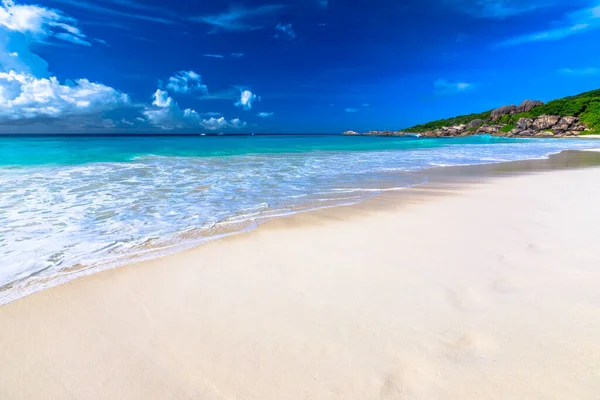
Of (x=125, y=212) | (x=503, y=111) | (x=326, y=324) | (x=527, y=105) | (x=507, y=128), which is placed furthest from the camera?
(x=503, y=111)

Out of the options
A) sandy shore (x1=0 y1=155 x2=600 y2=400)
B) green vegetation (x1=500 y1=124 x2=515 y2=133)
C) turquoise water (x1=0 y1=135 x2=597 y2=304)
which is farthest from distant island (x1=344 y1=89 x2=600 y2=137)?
sandy shore (x1=0 y1=155 x2=600 y2=400)

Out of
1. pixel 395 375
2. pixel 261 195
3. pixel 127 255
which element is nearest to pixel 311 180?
pixel 261 195

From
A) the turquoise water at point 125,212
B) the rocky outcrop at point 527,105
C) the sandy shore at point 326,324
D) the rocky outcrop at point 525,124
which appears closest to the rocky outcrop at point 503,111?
the rocky outcrop at point 527,105

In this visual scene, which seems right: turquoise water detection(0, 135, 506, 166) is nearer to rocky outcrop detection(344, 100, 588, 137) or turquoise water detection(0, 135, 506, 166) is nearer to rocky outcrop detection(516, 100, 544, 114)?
rocky outcrop detection(344, 100, 588, 137)

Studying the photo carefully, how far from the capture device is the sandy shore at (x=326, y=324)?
204 centimetres

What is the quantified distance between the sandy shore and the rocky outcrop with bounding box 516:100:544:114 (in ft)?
385

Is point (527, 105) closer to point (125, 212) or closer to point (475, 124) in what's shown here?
point (475, 124)

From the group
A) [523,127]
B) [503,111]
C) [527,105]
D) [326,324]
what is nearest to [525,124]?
[523,127]

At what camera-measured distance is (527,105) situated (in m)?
98.5

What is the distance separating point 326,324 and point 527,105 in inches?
4818

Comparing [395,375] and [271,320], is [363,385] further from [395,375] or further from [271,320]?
[271,320]

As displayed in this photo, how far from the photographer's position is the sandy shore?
2043 millimetres

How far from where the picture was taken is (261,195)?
8.08 m

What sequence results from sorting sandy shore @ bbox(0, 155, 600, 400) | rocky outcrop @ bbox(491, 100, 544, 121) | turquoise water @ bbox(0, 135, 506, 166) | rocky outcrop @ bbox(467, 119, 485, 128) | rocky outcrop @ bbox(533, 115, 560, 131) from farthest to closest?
rocky outcrop @ bbox(467, 119, 485, 128)
rocky outcrop @ bbox(491, 100, 544, 121)
rocky outcrop @ bbox(533, 115, 560, 131)
turquoise water @ bbox(0, 135, 506, 166)
sandy shore @ bbox(0, 155, 600, 400)
